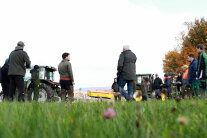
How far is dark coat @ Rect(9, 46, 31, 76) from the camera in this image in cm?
734

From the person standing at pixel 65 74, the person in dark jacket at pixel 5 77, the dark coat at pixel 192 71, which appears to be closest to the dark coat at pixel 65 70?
the person standing at pixel 65 74

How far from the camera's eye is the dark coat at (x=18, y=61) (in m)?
7.34

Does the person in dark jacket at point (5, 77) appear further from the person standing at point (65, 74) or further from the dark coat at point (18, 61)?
the person standing at point (65, 74)

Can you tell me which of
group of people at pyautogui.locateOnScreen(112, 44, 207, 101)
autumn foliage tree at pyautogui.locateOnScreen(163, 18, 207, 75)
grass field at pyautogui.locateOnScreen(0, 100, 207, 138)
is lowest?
grass field at pyautogui.locateOnScreen(0, 100, 207, 138)

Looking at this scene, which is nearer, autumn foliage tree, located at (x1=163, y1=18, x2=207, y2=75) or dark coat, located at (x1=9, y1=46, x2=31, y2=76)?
dark coat, located at (x1=9, y1=46, x2=31, y2=76)

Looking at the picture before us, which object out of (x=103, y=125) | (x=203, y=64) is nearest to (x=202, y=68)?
(x=203, y=64)

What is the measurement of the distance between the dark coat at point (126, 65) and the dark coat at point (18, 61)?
2.93 meters

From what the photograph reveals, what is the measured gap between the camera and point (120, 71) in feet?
27.2

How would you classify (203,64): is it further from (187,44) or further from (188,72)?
(187,44)

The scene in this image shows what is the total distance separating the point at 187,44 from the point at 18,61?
37.7 meters

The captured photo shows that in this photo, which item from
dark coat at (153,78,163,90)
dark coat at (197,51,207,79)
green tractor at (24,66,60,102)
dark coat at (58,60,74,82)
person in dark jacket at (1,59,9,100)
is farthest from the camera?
dark coat at (153,78,163,90)

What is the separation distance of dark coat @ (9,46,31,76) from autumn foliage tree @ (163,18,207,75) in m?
35.3

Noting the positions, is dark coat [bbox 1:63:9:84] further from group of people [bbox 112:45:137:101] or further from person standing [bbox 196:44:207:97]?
person standing [bbox 196:44:207:97]

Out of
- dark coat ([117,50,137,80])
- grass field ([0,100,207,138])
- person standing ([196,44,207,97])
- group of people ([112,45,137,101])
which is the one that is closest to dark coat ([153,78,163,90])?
group of people ([112,45,137,101])
